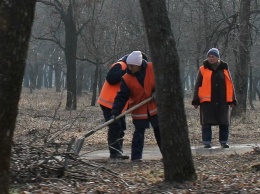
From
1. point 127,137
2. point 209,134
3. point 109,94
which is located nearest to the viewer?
point 109,94

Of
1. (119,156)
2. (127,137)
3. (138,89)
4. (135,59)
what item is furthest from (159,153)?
(127,137)

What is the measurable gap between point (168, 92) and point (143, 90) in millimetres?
3344

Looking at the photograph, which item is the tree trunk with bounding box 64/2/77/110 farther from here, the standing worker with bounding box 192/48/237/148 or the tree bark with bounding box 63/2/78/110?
the standing worker with bounding box 192/48/237/148

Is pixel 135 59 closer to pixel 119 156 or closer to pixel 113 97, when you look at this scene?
pixel 113 97

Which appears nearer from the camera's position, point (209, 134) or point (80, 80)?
point (209, 134)

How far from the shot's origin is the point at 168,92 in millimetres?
8203

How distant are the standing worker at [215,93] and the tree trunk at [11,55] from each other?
7853mm

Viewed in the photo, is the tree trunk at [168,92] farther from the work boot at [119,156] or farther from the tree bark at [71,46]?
the tree bark at [71,46]

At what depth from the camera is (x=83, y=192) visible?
800cm

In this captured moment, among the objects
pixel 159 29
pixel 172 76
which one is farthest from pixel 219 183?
pixel 159 29

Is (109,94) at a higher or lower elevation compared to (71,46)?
lower

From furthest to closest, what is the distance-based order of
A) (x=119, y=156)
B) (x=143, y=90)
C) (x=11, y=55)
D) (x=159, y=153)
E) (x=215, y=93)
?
(x=215, y=93)
(x=159, y=153)
(x=119, y=156)
(x=143, y=90)
(x=11, y=55)

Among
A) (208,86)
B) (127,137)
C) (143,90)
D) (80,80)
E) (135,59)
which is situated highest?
(80,80)

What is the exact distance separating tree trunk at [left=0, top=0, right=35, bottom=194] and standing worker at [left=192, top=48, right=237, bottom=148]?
25.8ft
